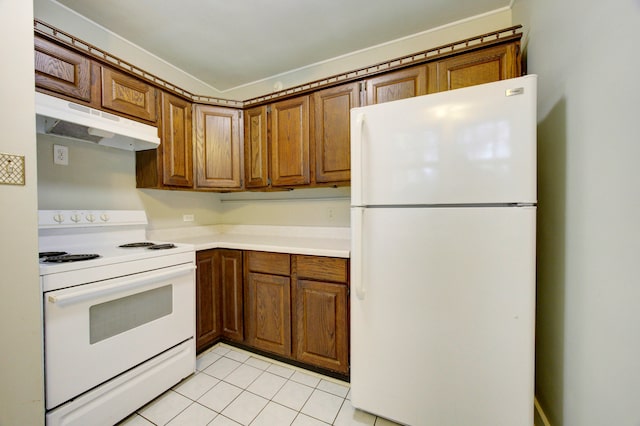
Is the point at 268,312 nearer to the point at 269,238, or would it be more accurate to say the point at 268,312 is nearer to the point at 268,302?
the point at 268,302

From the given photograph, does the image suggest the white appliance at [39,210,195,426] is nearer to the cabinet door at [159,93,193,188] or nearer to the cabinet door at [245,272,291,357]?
the cabinet door at [245,272,291,357]

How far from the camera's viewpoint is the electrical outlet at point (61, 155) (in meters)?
1.58

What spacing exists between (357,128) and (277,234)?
1.53 meters

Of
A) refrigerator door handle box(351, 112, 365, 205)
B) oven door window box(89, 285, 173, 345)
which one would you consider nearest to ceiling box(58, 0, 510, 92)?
refrigerator door handle box(351, 112, 365, 205)

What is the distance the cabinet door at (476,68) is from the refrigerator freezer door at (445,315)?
94 cm

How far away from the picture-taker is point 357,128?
4.03 ft

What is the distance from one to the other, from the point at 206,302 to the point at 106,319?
0.74 meters

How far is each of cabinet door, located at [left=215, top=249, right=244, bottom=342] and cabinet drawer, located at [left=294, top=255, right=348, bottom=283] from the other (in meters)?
0.55

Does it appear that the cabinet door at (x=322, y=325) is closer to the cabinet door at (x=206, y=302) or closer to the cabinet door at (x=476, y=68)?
the cabinet door at (x=206, y=302)

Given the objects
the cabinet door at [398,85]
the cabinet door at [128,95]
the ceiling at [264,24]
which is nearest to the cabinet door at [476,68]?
the cabinet door at [398,85]

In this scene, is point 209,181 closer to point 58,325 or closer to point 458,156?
point 58,325

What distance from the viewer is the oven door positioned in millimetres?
1082

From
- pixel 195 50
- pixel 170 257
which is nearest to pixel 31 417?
pixel 170 257

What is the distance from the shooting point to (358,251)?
4.09 feet
